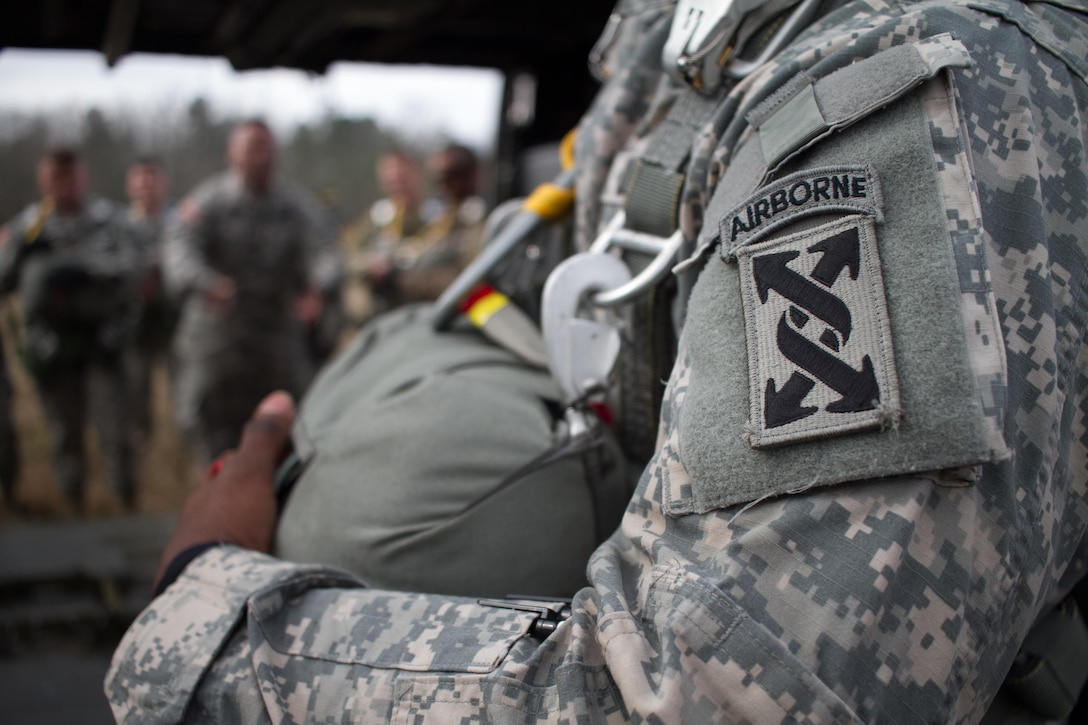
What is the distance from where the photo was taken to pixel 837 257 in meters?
0.72

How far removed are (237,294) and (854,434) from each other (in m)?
4.50

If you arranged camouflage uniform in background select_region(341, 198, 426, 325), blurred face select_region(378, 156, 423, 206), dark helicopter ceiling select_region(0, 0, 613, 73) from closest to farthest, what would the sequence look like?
1. dark helicopter ceiling select_region(0, 0, 613, 73)
2. camouflage uniform in background select_region(341, 198, 426, 325)
3. blurred face select_region(378, 156, 423, 206)

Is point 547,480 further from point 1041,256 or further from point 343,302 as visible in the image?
point 343,302

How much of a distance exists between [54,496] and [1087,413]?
17.7 ft

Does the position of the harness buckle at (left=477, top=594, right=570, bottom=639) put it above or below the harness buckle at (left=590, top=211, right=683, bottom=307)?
below

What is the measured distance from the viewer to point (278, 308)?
4.85 metres

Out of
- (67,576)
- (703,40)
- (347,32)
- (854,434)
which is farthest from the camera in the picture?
(67,576)

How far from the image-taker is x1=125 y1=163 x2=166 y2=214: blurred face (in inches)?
229

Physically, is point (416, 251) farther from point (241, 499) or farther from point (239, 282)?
point (241, 499)

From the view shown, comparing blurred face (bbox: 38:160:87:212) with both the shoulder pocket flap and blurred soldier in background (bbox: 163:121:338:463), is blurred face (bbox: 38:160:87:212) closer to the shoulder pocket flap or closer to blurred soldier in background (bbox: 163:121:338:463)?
blurred soldier in background (bbox: 163:121:338:463)

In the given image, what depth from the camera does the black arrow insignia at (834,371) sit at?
2.25 ft

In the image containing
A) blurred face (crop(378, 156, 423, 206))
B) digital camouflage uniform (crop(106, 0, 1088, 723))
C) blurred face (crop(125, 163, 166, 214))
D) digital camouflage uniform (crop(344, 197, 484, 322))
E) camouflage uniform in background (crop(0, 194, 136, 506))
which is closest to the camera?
digital camouflage uniform (crop(106, 0, 1088, 723))

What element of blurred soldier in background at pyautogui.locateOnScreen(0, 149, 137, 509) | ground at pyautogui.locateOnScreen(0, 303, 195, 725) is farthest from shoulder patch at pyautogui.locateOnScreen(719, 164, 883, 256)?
blurred soldier in background at pyautogui.locateOnScreen(0, 149, 137, 509)

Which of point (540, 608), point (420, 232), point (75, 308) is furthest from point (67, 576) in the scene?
point (420, 232)
